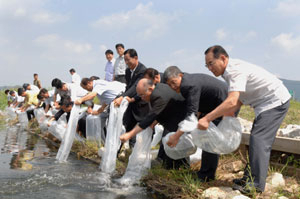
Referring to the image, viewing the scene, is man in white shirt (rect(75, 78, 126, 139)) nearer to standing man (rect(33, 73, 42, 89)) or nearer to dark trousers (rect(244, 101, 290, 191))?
dark trousers (rect(244, 101, 290, 191))

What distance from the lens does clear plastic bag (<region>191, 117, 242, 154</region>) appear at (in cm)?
338

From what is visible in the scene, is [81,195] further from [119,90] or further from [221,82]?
[119,90]

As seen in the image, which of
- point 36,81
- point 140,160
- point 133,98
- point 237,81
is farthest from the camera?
point 36,81

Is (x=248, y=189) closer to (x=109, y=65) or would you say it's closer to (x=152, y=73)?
(x=152, y=73)

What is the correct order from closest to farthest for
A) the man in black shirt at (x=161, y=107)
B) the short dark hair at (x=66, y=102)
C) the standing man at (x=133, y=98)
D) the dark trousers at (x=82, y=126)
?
the man in black shirt at (x=161, y=107) < the standing man at (x=133, y=98) < the short dark hair at (x=66, y=102) < the dark trousers at (x=82, y=126)

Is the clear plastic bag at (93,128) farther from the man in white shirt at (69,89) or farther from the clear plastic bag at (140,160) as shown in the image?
the clear plastic bag at (140,160)

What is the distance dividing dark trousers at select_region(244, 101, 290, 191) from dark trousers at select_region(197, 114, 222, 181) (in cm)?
63

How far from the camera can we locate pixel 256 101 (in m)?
3.44

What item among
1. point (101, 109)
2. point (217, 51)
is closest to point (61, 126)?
point (101, 109)

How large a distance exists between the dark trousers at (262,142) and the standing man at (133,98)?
2.30 m

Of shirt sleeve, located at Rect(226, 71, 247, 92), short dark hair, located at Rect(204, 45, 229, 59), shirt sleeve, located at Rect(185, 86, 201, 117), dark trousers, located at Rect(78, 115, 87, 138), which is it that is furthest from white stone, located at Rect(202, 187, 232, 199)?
dark trousers, located at Rect(78, 115, 87, 138)

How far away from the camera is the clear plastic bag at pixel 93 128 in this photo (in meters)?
6.29

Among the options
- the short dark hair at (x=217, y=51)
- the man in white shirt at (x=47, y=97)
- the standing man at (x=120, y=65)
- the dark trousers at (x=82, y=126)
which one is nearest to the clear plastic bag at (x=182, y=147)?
the short dark hair at (x=217, y=51)

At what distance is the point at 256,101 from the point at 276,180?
39.8 inches
